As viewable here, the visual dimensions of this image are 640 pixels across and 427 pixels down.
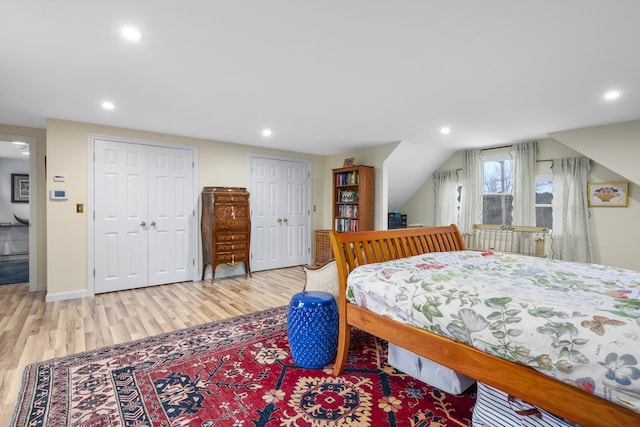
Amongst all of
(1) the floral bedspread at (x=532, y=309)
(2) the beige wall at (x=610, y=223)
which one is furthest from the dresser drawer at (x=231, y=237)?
(2) the beige wall at (x=610, y=223)

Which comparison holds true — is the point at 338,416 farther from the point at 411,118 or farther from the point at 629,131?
the point at 629,131

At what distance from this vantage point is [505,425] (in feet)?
4.77

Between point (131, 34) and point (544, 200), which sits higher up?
point (131, 34)

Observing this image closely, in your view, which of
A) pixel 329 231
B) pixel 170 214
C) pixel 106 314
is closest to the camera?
pixel 329 231

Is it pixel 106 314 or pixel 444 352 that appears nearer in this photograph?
pixel 444 352

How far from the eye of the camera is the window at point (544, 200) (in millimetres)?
4840

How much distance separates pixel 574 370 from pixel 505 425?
2.00ft

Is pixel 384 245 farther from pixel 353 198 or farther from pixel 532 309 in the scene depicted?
pixel 353 198

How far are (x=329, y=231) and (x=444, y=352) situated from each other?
1384mm

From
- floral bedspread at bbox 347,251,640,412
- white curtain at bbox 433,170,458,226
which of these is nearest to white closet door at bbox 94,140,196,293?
→ floral bedspread at bbox 347,251,640,412

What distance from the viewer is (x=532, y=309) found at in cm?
124

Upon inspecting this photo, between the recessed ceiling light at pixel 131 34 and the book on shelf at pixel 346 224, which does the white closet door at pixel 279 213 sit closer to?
the book on shelf at pixel 346 224

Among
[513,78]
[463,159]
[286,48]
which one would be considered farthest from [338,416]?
[463,159]

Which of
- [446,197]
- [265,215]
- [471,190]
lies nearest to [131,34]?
[265,215]
